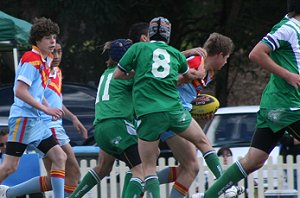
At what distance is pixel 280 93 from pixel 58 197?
2786 mm

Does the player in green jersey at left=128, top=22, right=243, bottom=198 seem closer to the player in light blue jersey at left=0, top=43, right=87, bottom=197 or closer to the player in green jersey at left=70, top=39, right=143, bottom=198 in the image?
the player in green jersey at left=70, top=39, right=143, bottom=198

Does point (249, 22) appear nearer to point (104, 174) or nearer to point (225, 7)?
point (225, 7)

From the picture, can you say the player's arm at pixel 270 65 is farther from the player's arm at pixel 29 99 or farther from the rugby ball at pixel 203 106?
the player's arm at pixel 29 99

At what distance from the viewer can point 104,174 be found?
10.7 meters

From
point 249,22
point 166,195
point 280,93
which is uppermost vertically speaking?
point 249,22

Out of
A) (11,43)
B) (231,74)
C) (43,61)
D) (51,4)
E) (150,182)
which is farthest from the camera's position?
(231,74)

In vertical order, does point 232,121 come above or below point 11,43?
below

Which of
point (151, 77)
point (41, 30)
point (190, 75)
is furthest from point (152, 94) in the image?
point (41, 30)

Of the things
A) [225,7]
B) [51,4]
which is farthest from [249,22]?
[51,4]

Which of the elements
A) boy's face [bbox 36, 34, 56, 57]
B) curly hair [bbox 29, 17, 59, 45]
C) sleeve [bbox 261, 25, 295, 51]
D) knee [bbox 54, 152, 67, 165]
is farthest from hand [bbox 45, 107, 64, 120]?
sleeve [bbox 261, 25, 295, 51]

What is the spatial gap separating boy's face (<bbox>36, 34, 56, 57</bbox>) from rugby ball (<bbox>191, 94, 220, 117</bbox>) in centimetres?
150

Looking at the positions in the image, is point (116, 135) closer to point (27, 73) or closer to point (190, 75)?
point (190, 75)

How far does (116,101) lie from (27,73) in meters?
0.93

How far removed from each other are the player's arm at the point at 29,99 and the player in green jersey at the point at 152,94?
3.30 ft
